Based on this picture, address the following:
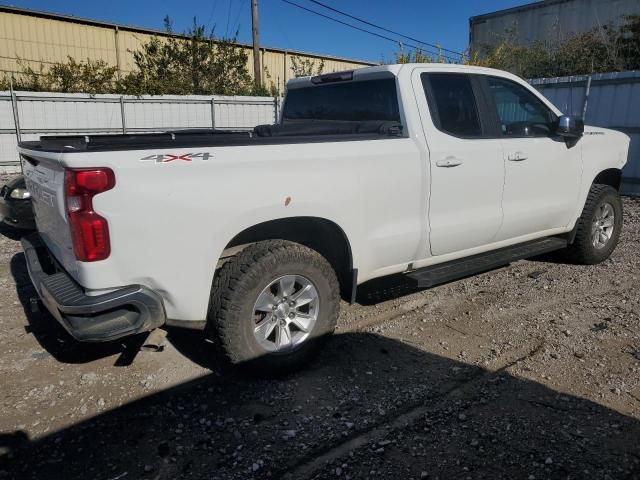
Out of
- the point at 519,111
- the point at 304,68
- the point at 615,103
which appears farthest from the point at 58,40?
the point at 519,111

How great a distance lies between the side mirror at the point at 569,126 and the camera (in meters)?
4.69

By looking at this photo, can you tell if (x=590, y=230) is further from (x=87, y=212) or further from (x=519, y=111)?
(x=87, y=212)

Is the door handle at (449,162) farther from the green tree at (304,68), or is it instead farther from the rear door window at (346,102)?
the green tree at (304,68)

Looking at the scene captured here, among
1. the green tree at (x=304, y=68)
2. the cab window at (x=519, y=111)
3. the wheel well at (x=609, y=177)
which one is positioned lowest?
the wheel well at (x=609, y=177)

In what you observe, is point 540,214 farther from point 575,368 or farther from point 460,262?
point 575,368

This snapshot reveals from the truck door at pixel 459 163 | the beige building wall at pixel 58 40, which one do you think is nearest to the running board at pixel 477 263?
the truck door at pixel 459 163

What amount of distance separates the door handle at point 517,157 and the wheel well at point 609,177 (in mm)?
1630

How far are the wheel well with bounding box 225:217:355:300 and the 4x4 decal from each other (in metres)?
0.56

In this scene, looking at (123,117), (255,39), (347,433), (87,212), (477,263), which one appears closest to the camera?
(87,212)

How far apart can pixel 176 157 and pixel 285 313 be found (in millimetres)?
1232

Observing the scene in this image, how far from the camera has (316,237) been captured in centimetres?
373

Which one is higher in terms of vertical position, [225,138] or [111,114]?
[111,114]

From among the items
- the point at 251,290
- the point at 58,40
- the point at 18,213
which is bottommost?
the point at 18,213

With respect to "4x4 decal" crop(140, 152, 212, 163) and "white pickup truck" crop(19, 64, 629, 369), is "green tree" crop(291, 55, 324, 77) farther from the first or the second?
"4x4 decal" crop(140, 152, 212, 163)
